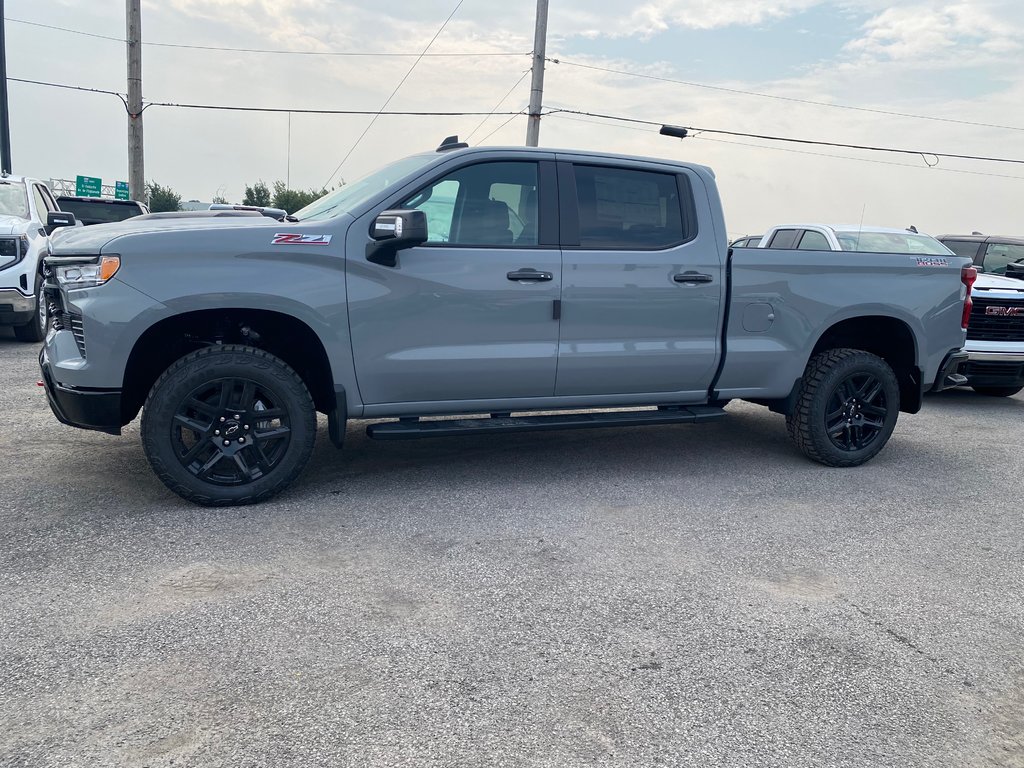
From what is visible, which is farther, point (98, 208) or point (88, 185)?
point (88, 185)

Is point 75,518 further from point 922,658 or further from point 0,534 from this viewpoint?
point 922,658

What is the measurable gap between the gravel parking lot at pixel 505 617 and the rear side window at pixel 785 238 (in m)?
5.21

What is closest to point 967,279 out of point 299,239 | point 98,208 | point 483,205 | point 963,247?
point 483,205

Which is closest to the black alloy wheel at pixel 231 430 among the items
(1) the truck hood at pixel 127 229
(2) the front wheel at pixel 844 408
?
(1) the truck hood at pixel 127 229

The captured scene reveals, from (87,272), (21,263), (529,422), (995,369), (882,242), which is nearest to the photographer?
(87,272)

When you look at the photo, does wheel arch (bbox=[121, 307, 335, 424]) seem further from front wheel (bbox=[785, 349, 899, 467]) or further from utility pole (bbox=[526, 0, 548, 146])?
utility pole (bbox=[526, 0, 548, 146])

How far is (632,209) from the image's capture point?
17.3ft

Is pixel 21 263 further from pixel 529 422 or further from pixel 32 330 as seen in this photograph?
pixel 529 422

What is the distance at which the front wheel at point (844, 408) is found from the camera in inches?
226

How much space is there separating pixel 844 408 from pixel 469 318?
279cm

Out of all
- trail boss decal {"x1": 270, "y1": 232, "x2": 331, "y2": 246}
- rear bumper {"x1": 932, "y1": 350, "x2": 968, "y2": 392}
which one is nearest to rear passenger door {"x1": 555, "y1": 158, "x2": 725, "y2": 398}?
trail boss decal {"x1": 270, "y1": 232, "x2": 331, "y2": 246}

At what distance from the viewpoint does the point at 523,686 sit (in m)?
2.90

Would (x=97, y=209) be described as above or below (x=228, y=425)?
above

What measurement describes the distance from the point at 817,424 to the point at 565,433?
1.84 metres
